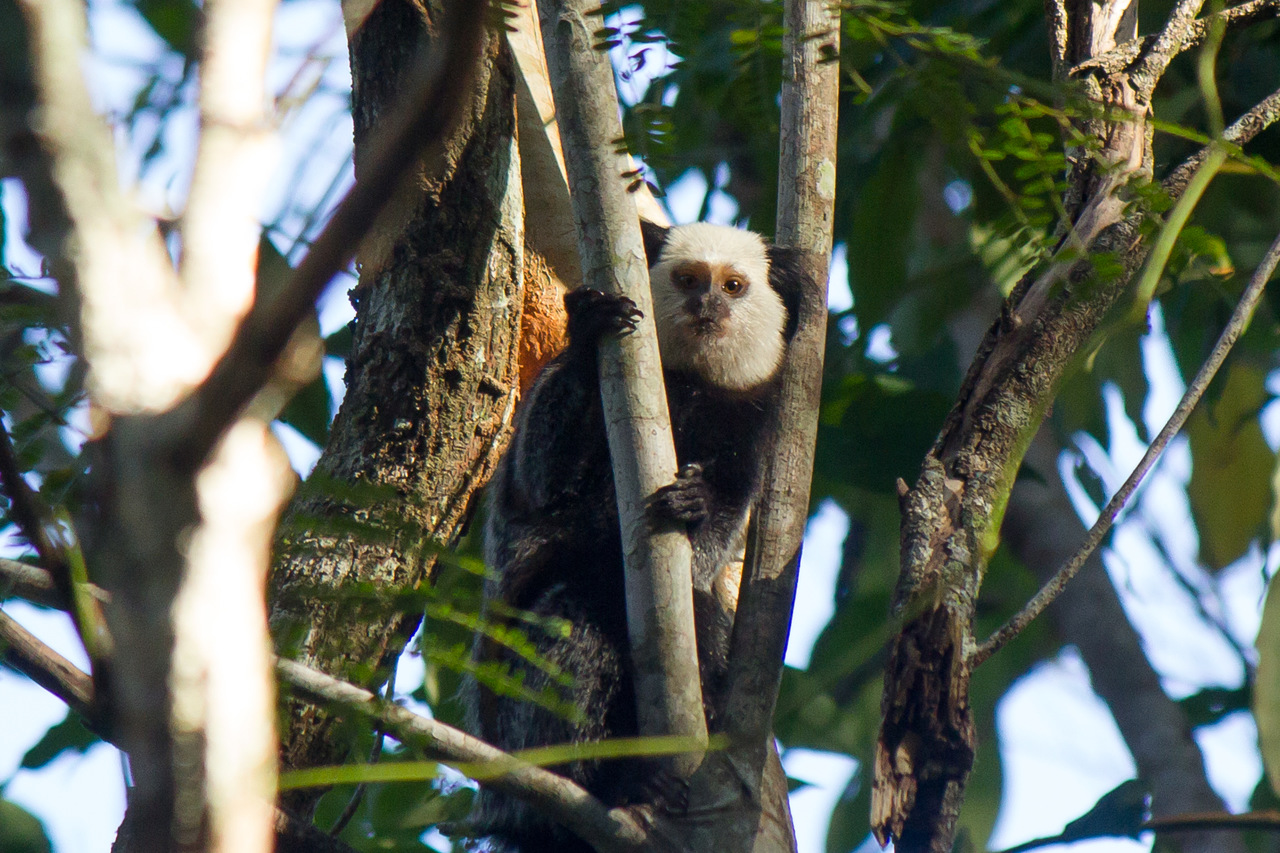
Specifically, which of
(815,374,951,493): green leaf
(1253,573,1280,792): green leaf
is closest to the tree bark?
(1253,573,1280,792): green leaf

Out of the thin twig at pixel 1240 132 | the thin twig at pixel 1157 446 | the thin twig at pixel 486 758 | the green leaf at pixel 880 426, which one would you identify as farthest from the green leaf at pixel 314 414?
the thin twig at pixel 1240 132

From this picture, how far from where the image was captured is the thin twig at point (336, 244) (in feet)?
2.95

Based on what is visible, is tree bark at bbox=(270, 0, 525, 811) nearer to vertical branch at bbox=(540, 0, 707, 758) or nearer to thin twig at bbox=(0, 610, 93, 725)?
vertical branch at bbox=(540, 0, 707, 758)

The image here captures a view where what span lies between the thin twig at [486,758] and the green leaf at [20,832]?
2.73 meters

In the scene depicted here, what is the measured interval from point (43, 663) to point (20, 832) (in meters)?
2.92

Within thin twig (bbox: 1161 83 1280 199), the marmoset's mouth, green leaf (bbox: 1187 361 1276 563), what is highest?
green leaf (bbox: 1187 361 1276 563)

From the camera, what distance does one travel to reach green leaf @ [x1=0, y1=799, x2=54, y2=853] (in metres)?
4.12

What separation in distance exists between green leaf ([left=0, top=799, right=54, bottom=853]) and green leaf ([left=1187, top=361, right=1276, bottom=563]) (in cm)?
650

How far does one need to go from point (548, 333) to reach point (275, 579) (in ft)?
6.08

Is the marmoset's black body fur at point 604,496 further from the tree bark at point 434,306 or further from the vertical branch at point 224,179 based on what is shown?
the vertical branch at point 224,179

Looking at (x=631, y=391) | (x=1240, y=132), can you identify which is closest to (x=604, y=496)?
(x=631, y=391)

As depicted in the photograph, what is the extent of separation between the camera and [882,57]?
5887mm

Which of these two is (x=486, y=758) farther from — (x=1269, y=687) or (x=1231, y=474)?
(x=1231, y=474)

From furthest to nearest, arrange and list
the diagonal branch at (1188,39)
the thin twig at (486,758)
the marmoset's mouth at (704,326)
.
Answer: the marmoset's mouth at (704,326) < the diagonal branch at (1188,39) < the thin twig at (486,758)
